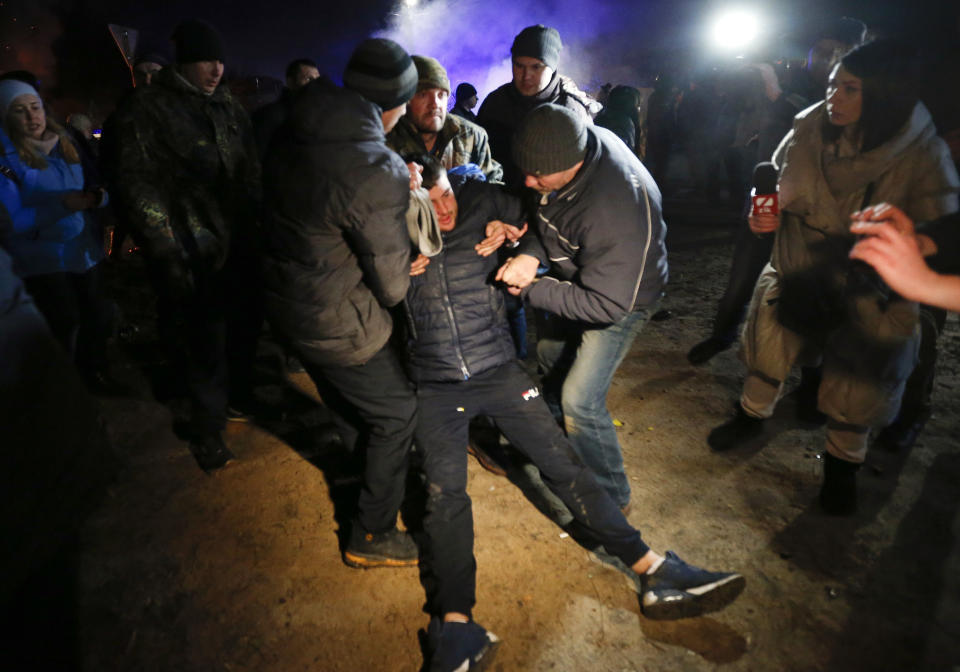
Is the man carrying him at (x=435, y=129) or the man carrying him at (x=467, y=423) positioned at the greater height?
the man carrying him at (x=435, y=129)

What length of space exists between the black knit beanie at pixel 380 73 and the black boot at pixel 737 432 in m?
2.98

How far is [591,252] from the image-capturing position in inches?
90.7

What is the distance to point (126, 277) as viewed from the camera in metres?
7.62

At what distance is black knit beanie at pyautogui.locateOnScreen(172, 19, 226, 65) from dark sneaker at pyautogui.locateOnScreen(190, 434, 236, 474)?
2362 millimetres

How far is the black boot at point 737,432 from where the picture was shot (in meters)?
3.51

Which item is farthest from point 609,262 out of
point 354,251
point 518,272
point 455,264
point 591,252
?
point 354,251

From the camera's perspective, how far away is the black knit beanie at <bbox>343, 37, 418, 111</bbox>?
7.14ft

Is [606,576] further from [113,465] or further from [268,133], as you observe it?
[268,133]

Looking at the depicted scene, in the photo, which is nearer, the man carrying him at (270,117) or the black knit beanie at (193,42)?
the black knit beanie at (193,42)

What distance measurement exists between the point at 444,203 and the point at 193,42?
2001 millimetres

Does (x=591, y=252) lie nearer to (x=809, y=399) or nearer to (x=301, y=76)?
(x=809, y=399)

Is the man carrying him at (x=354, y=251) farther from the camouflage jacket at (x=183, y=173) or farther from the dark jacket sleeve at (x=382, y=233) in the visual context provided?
the camouflage jacket at (x=183, y=173)

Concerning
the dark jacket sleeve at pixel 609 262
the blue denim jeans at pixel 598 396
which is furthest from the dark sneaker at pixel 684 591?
the dark jacket sleeve at pixel 609 262

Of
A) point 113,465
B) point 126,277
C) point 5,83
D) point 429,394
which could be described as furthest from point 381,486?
point 126,277
